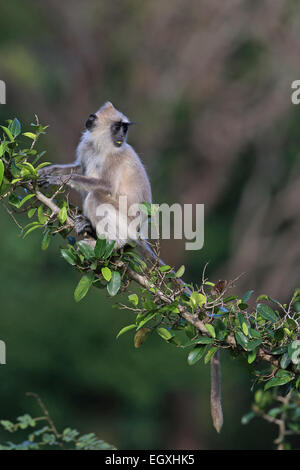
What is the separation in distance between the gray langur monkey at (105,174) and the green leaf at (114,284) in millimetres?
1012

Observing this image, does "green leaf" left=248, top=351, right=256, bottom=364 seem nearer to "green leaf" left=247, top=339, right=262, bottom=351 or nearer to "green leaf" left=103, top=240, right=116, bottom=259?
"green leaf" left=247, top=339, right=262, bottom=351

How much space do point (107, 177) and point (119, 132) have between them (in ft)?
1.09

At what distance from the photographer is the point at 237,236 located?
1138 centimetres

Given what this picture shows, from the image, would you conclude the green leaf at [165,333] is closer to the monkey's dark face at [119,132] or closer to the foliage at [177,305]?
the foliage at [177,305]

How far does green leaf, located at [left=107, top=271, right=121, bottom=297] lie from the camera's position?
2717 mm

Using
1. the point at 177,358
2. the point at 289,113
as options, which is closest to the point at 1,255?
the point at 177,358

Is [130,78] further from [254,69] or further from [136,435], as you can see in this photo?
[136,435]

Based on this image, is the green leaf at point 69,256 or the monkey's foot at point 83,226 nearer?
the green leaf at point 69,256

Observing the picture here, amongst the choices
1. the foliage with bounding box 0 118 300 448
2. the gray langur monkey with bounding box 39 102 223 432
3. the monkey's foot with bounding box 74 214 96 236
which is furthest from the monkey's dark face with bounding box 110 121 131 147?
the foliage with bounding box 0 118 300 448

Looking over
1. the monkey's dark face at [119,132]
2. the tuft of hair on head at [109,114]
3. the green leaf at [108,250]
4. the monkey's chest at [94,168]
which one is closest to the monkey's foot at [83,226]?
the monkey's chest at [94,168]

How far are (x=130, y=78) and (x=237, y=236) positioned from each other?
Answer: 319cm

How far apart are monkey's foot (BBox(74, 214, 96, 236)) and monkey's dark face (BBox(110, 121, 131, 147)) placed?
64cm

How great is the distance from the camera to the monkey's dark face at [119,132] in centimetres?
441

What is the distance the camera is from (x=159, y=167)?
12.2 meters
